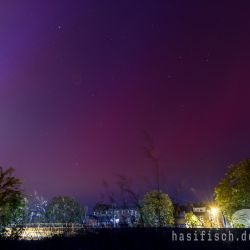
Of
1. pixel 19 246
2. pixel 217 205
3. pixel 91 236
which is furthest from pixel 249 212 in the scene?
pixel 19 246

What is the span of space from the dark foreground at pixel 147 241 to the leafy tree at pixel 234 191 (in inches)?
925

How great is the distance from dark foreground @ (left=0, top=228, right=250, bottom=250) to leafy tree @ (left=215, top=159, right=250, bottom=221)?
77.1 feet

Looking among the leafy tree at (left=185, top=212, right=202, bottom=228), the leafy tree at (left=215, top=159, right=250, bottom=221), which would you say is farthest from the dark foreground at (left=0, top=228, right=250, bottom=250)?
the leafy tree at (left=215, top=159, right=250, bottom=221)

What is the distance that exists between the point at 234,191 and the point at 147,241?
2538cm

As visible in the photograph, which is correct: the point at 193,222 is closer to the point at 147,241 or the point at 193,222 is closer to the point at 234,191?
the point at 234,191

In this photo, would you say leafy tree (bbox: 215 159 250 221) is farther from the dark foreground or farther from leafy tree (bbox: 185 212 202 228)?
the dark foreground

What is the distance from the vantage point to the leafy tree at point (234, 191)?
104 feet

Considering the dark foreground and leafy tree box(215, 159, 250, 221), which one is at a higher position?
leafy tree box(215, 159, 250, 221)

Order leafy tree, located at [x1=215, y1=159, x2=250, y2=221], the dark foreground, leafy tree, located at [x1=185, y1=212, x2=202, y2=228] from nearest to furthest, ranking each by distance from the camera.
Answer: the dark foreground → leafy tree, located at [x1=185, y1=212, x2=202, y2=228] → leafy tree, located at [x1=215, y1=159, x2=250, y2=221]

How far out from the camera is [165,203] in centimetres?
5131

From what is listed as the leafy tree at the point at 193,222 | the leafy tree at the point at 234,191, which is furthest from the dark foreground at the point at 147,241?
the leafy tree at the point at 234,191

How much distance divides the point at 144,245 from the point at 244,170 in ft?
87.1

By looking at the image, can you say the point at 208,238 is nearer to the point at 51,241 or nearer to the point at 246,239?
the point at 246,239

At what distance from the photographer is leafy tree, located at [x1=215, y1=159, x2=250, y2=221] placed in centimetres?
3164
